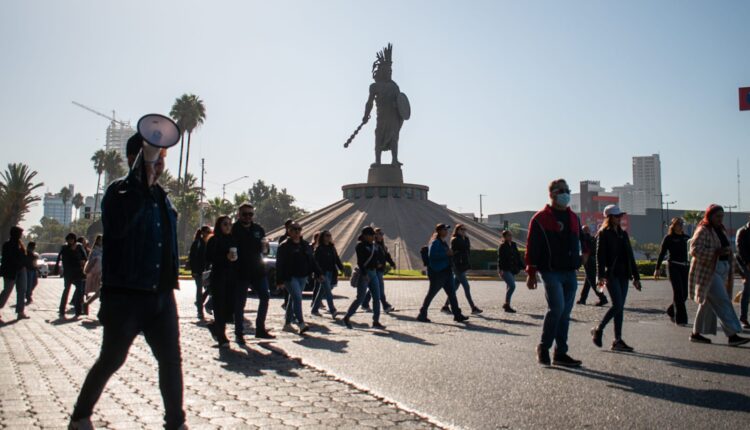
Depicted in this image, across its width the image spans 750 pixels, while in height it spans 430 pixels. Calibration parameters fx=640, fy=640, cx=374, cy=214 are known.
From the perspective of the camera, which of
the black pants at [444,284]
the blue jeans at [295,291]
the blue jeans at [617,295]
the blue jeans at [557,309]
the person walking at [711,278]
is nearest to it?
the blue jeans at [557,309]

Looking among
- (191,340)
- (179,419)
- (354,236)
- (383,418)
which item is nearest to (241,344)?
(191,340)

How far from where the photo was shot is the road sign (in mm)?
15273

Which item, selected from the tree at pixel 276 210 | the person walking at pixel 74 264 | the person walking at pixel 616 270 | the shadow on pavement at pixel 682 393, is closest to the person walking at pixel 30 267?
the person walking at pixel 74 264

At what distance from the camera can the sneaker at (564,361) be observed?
6906 mm

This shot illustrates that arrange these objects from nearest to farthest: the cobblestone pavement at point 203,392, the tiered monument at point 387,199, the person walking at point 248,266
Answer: the cobblestone pavement at point 203,392 → the person walking at point 248,266 → the tiered monument at point 387,199

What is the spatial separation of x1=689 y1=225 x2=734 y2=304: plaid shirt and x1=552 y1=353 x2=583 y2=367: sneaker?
277 cm

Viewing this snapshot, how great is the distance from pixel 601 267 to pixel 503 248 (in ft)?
21.1

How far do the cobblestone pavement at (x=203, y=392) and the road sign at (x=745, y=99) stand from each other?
12922 millimetres

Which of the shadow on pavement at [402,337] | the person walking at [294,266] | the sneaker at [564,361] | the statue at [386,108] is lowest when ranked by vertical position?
the shadow on pavement at [402,337]

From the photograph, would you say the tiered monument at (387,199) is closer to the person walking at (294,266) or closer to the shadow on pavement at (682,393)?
the person walking at (294,266)

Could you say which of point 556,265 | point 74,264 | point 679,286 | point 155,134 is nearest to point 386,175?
point 74,264

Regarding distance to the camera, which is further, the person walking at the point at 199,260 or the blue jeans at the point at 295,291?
the person walking at the point at 199,260

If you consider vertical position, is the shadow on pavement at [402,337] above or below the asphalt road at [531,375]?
above

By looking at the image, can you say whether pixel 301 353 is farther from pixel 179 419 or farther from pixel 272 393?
pixel 179 419
